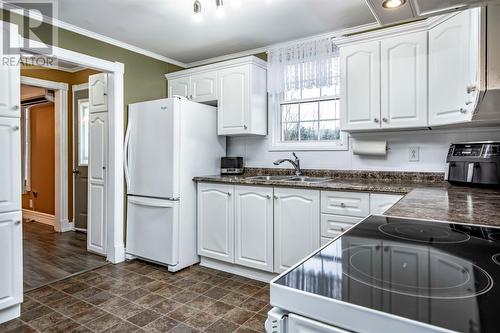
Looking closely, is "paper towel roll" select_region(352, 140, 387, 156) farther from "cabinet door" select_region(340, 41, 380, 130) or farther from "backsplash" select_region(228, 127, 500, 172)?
"cabinet door" select_region(340, 41, 380, 130)

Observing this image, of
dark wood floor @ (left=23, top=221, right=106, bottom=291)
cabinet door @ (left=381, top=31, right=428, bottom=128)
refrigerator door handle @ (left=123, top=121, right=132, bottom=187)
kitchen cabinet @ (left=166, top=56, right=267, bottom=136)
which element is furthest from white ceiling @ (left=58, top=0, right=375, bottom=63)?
dark wood floor @ (left=23, top=221, right=106, bottom=291)

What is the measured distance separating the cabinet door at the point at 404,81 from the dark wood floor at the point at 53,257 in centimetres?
317

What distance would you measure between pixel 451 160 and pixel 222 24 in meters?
2.27

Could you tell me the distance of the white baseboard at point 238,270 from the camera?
9.37ft

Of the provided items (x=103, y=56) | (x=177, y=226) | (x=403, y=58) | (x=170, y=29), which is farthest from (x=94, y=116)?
(x=403, y=58)

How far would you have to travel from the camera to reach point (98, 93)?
3639 millimetres

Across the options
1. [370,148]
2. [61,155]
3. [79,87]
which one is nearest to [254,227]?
[370,148]

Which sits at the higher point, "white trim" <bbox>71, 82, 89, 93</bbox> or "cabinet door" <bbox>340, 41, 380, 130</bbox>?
"white trim" <bbox>71, 82, 89, 93</bbox>

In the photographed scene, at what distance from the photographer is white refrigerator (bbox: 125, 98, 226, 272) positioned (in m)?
3.03

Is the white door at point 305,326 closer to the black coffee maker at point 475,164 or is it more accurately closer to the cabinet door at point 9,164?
the black coffee maker at point 475,164

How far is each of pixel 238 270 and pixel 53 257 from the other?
6.99ft

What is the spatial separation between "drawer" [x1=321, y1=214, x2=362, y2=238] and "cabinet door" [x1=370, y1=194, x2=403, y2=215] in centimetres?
16

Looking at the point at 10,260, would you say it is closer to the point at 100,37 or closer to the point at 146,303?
the point at 146,303

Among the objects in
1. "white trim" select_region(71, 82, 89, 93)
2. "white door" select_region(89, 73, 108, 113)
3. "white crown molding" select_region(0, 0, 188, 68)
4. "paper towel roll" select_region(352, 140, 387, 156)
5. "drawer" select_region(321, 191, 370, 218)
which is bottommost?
"drawer" select_region(321, 191, 370, 218)
